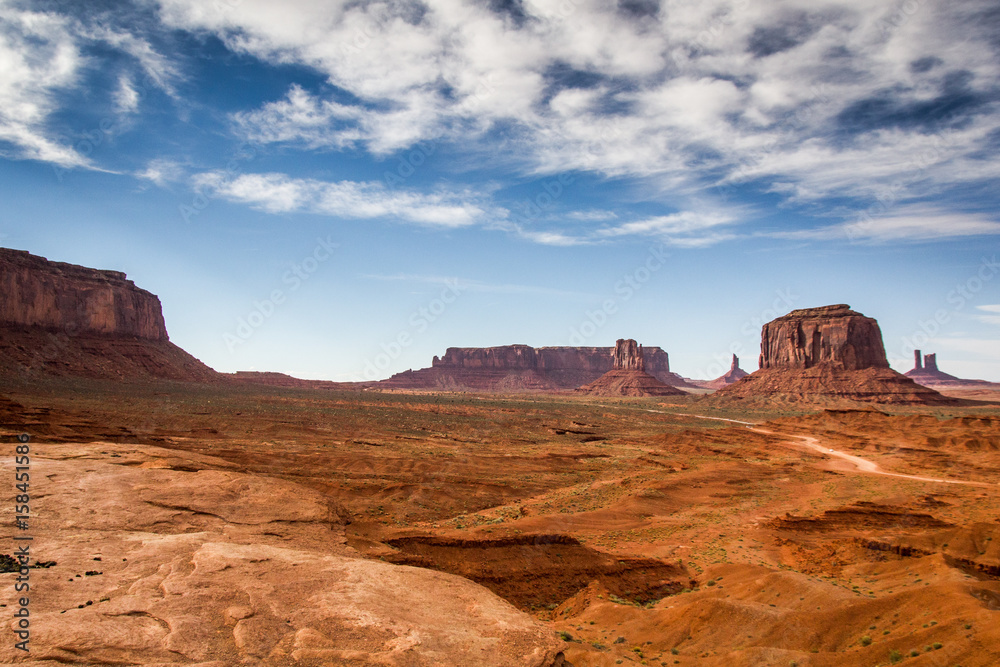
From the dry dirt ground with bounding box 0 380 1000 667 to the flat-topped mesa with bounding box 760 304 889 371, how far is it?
85255mm

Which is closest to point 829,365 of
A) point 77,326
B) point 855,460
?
point 855,460

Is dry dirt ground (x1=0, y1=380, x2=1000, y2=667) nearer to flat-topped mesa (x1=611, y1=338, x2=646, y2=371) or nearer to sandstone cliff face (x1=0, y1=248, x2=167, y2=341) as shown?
sandstone cliff face (x1=0, y1=248, x2=167, y2=341)

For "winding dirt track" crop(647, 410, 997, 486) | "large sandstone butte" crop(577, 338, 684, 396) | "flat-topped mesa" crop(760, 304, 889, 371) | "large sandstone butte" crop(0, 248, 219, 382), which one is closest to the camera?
"winding dirt track" crop(647, 410, 997, 486)

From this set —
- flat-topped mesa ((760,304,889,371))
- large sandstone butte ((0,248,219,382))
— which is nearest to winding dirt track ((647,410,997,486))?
flat-topped mesa ((760,304,889,371))

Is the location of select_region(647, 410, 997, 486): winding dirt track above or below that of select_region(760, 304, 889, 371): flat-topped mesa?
below

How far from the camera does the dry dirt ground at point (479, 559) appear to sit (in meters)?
6.96

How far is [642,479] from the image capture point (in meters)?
26.6

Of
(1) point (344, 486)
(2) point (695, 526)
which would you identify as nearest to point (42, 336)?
(1) point (344, 486)

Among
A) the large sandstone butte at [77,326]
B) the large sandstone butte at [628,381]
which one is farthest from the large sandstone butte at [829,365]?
the large sandstone butte at [77,326]

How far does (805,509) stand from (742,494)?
11.3 ft

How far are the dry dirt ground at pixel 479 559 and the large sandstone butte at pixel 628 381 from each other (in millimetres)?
116760

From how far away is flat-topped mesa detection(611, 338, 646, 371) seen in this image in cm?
16391

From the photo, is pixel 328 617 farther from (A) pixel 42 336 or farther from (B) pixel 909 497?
(A) pixel 42 336

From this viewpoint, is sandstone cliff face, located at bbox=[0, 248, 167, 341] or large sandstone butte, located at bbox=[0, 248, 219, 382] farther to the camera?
sandstone cliff face, located at bbox=[0, 248, 167, 341]
